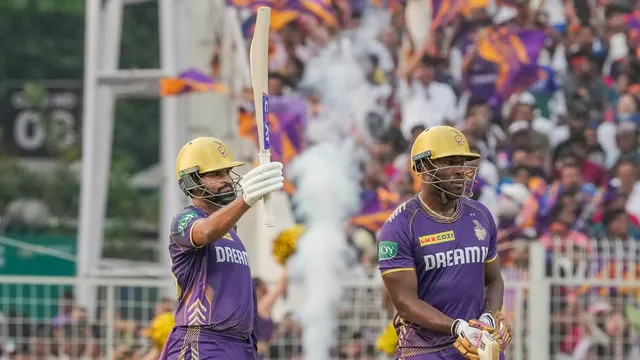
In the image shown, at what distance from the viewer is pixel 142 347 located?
44.1ft

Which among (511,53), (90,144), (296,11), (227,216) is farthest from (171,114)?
(227,216)

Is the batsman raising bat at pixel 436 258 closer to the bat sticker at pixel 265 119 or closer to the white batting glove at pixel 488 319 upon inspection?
the white batting glove at pixel 488 319

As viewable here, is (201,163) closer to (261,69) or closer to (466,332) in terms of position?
(261,69)

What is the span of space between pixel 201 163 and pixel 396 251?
4.25 ft

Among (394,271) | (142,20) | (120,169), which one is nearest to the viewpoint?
(394,271)

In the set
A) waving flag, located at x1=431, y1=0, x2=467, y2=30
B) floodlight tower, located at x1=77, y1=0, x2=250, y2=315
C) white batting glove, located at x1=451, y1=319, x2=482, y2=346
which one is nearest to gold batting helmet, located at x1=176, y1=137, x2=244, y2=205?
white batting glove, located at x1=451, y1=319, x2=482, y2=346

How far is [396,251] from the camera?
871 centimetres

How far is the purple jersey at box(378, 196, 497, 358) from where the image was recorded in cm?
873

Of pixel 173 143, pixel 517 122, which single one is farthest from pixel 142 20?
pixel 517 122

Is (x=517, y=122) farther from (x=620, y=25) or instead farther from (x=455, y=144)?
(x=455, y=144)

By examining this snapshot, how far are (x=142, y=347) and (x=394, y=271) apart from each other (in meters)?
5.29

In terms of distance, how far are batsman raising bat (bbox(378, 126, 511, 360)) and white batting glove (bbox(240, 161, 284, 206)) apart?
3.76 feet

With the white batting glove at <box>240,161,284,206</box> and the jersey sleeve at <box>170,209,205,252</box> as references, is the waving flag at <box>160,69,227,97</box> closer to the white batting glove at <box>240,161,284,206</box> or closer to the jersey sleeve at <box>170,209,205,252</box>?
the jersey sleeve at <box>170,209,205,252</box>

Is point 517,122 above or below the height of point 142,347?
above
